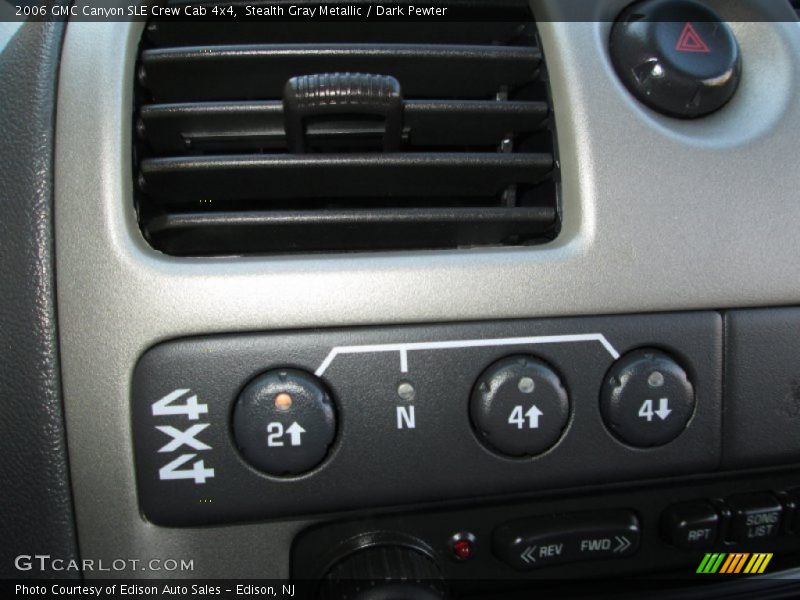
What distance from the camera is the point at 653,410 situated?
0.58 metres

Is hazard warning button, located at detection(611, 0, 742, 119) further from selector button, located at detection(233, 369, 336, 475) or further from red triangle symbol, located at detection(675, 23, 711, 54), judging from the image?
selector button, located at detection(233, 369, 336, 475)

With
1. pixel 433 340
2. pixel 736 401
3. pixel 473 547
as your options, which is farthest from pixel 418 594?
pixel 736 401

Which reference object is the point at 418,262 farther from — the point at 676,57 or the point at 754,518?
the point at 754,518

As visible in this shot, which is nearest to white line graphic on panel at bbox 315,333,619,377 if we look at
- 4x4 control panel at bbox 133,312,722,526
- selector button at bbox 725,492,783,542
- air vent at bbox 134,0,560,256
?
4x4 control panel at bbox 133,312,722,526

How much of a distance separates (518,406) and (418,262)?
6.0 inches

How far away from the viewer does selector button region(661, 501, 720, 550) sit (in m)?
0.64

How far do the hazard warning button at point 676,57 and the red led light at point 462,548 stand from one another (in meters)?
0.45

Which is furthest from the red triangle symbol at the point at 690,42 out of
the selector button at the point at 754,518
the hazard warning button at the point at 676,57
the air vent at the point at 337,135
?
the selector button at the point at 754,518

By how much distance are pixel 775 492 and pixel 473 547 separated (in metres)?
0.32

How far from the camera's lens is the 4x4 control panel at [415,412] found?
54 centimetres

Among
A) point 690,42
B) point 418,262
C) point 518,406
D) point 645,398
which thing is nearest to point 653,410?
point 645,398

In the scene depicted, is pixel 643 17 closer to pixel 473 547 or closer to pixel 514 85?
pixel 514 85

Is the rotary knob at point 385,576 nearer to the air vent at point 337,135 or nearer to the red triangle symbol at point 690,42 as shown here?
the air vent at point 337,135

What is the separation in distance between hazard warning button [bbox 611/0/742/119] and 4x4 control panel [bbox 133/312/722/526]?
21cm
